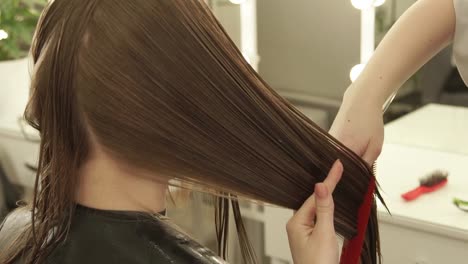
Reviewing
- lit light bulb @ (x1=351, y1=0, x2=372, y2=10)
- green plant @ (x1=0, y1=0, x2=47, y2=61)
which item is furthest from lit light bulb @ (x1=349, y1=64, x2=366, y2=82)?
green plant @ (x1=0, y1=0, x2=47, y2=61)

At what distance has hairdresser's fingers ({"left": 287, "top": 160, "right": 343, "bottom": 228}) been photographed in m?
0.83

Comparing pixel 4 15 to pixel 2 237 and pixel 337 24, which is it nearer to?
pixel 337 24

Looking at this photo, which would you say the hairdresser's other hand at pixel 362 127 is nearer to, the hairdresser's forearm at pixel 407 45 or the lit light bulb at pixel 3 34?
the hairdresser's forearm at pixel 407 45

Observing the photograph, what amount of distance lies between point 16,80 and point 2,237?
4.71 feet

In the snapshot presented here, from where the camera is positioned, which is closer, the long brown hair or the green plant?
the long brown hair

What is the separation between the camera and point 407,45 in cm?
100

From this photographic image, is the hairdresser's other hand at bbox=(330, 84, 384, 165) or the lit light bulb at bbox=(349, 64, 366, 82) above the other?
the lit light bulb at bbox=(349, 64, 366, 82)

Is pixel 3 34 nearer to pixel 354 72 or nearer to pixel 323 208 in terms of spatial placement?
pixel 354 72

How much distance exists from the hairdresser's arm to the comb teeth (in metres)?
0.58

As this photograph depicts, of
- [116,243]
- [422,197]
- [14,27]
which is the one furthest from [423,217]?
[14,27]

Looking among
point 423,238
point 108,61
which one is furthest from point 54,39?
point 423,238

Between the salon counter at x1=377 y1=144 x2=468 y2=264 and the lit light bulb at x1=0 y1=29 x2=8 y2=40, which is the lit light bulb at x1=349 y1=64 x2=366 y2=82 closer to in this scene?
the salon counter at x1=377 y1=144 x2=468 y2=264

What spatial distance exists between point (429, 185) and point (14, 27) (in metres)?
1.47

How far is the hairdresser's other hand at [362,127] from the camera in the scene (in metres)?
0.96
